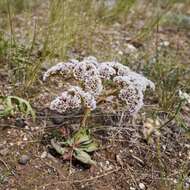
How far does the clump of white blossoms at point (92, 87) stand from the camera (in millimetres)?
1984

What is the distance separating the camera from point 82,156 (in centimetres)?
205

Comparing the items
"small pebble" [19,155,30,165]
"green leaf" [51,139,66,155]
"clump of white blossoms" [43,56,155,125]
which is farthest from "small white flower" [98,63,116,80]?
"small pebble" [19,155,30,165]

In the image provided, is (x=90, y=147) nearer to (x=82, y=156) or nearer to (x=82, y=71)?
(x=82, y=156)

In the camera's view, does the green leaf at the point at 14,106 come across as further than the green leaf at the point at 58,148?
Yes

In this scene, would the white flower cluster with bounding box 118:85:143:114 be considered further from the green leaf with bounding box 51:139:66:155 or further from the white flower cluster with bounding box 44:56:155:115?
the green leaf with bounding box 51:139:66:155

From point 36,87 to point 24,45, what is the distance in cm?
37

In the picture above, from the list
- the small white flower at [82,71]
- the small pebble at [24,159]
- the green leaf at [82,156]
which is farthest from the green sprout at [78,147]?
the small white flower at [82,71]

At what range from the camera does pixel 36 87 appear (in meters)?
2.51

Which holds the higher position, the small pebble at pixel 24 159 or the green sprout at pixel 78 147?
the green sprout at pixel 78 147

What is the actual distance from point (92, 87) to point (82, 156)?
311 millimetres

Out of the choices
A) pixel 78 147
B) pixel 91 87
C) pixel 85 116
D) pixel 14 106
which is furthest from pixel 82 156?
pixel 14 106

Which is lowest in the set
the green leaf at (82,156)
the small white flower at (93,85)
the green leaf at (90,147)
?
the green leaf at (82,156)

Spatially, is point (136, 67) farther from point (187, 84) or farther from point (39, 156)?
point (39, 156)

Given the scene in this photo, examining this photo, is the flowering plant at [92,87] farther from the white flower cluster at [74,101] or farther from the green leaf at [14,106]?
the green leaf at [14,106]
